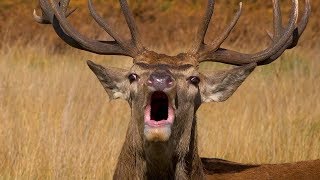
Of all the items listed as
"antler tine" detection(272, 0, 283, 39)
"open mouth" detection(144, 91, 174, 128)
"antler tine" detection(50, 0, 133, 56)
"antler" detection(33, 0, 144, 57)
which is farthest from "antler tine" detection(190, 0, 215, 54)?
"open mouth" detection(144, 91, 174, 128)

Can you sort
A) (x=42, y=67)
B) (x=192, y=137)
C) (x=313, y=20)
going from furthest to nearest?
1. (x=313, y=20)
2. (x=42, y=67)
3. (x=192, y=137)

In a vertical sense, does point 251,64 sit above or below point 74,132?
above

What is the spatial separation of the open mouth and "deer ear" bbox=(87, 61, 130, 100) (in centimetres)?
55

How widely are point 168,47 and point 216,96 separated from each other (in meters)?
11.1

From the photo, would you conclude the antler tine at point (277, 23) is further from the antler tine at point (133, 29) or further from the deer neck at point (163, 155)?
the deer neck at point (163, 155)

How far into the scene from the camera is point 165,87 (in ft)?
20.3

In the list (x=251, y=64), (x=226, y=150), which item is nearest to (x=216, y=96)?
(x=251, y=64)

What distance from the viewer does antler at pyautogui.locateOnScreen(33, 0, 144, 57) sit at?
710cm

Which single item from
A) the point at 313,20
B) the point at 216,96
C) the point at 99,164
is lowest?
the point at 99,164

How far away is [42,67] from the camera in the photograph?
13352 mm

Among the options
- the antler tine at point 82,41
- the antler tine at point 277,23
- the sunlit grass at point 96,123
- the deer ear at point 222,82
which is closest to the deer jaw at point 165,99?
the deer ear at point 222,82

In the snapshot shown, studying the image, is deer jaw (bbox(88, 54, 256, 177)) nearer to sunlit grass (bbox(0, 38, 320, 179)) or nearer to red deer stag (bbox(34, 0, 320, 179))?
red deer stag (bbox(34, 0, 320, 179))

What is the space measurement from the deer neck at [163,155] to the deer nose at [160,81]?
12.3 inches

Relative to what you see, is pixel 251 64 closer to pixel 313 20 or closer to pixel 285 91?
pixel 285 91
